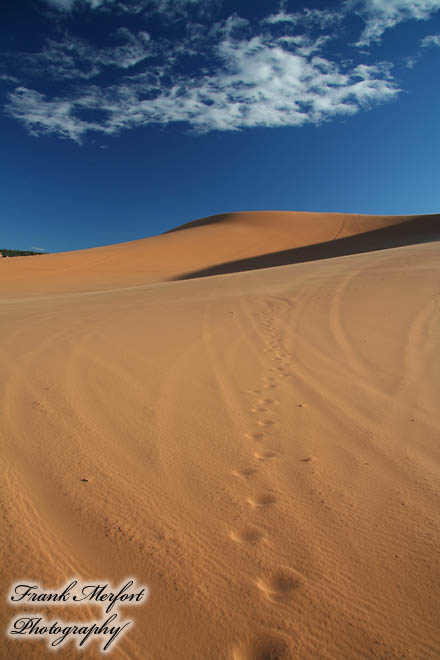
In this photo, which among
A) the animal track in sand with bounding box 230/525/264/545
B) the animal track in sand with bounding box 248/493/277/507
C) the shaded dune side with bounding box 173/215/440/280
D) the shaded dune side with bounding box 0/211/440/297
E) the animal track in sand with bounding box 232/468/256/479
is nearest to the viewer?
the animal track in sand with bounding box 230/525/264/545

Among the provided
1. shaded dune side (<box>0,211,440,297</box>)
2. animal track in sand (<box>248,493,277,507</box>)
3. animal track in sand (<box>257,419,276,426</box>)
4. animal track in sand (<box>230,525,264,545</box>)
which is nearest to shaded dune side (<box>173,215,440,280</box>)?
shaded dune side (<box>0,211,440,297</box>)

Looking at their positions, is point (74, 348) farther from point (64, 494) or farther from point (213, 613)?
point (213, 613)

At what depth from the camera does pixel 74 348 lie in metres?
4.46

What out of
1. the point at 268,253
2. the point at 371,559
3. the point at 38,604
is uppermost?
the point at 268,253

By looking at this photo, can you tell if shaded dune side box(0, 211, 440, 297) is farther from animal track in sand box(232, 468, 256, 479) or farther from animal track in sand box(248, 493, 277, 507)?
animal track in sand box(248, 493, 277, 507)

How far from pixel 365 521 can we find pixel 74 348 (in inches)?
145

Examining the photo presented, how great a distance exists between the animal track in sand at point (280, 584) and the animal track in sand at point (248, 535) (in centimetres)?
17

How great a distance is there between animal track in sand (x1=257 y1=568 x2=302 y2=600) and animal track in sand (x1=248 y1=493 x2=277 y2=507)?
37 cm

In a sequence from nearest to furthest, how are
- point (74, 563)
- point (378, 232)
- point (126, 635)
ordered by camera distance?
point (126, 635), point (74, 563), point (378, 232)

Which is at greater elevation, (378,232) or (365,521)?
(378,232)

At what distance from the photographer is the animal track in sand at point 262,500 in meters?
1.86

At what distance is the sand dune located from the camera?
131 cm

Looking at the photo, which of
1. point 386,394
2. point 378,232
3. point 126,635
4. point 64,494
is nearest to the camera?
point 126,635

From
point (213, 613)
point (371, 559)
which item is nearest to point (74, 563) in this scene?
point (213, 613)
